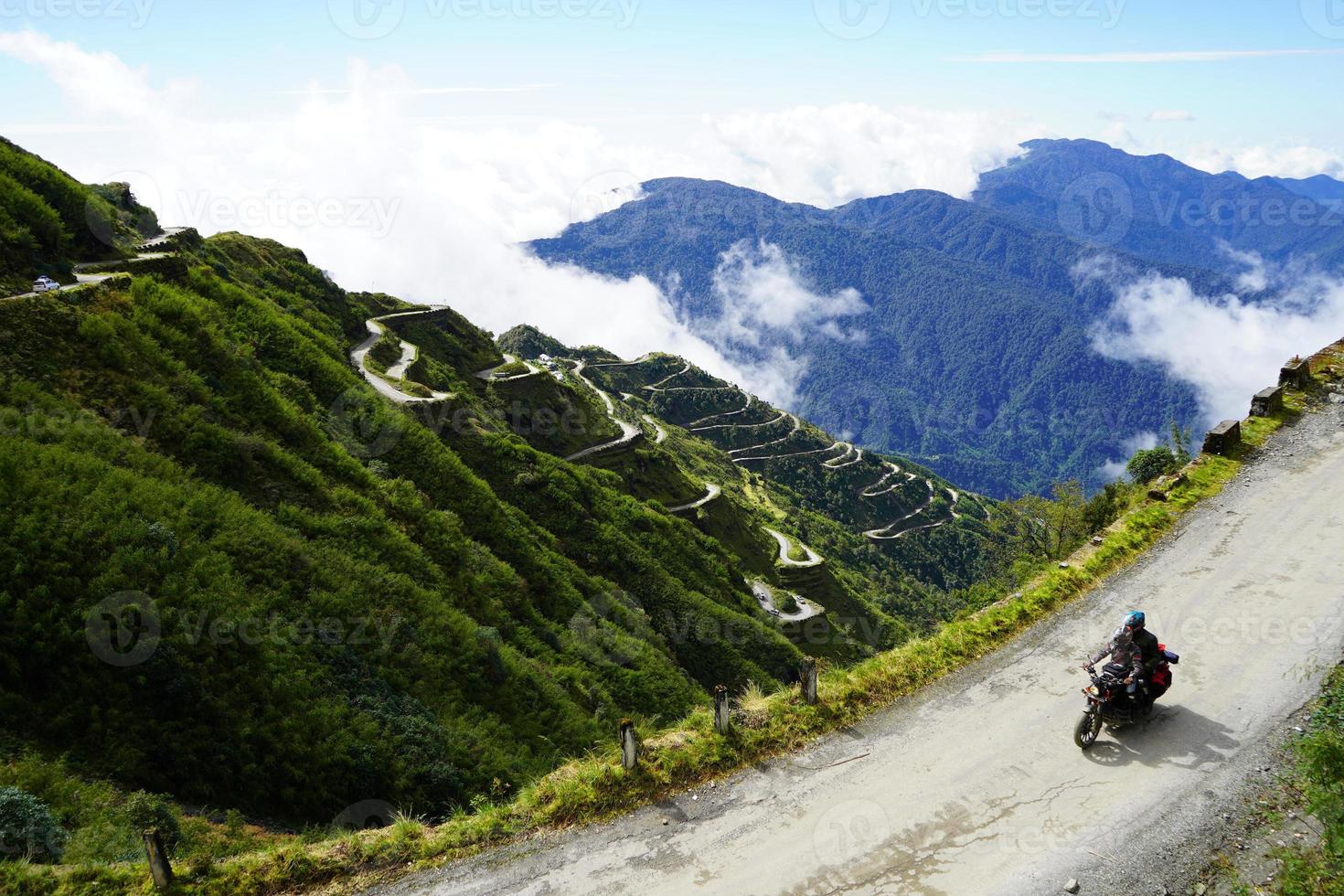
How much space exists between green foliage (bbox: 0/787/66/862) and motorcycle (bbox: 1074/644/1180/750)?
17.0m

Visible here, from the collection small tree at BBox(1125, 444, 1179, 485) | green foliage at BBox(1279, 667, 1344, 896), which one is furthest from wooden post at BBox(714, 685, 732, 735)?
small tree at BBox(1125, 444, 1179, 485)

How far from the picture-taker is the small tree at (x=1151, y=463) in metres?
30.0

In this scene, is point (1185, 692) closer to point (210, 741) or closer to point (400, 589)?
point (210, 741)

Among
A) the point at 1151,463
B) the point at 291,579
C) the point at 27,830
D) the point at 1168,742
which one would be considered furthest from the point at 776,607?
the point at 27,830

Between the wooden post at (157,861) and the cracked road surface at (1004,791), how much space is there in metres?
3.08

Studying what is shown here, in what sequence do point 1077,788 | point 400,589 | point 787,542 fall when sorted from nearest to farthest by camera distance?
point 1077,788
point 400,589
point 787,542

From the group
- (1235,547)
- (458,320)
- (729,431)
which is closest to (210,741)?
(1235,547)

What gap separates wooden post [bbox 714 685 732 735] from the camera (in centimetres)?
1295

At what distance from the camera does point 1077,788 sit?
11609 mm

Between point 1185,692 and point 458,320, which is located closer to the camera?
point 1185,692

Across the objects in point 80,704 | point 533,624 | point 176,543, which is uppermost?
point 176,543

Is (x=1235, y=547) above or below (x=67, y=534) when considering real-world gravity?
below

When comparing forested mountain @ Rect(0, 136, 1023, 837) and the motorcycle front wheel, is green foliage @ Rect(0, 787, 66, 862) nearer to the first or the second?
forested mountain @ Rect(0, 136, 1023, 837)

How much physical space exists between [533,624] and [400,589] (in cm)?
853
